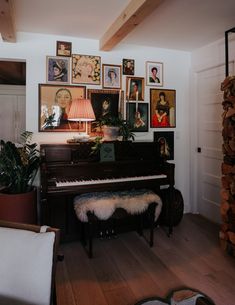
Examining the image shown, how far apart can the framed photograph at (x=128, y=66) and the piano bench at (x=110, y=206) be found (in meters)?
1.64

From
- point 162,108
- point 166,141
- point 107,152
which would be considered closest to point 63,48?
point 107,152

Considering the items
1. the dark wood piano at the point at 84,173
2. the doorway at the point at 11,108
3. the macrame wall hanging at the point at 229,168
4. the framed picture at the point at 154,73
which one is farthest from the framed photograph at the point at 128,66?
the doorway at the point at 11,108

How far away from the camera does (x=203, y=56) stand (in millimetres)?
3646

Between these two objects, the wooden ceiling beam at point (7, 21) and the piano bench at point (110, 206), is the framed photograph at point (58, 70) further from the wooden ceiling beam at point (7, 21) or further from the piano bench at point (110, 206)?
the piano bench at point (110, 206)

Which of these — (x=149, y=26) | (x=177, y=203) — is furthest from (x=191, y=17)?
(x=177, y=203)

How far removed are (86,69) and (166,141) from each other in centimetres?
149

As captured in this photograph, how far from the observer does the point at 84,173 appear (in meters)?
2.86

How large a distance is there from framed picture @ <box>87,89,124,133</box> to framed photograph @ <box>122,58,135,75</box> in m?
0.28

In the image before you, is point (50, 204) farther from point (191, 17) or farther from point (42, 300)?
point (191, 17)

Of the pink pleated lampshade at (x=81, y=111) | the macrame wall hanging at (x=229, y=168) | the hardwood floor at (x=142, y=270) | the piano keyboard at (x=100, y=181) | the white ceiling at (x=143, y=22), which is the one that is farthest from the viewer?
the pink pleated lampshade at (x=81, y=111)

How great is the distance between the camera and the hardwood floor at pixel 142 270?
2068mm

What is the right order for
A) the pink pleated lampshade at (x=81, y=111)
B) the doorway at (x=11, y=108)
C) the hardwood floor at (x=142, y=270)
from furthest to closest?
1. the doorway at (x=11, y=108)
2. the pink pleated lampshade at (x=81, y=111)
3. the hardwood floor at (x=142, y=270)

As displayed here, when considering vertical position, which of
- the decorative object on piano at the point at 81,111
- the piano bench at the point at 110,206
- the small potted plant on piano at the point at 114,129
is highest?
the decorative object on piano at the point at 81,111

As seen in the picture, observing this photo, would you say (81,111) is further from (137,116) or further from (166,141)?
(166,141)
